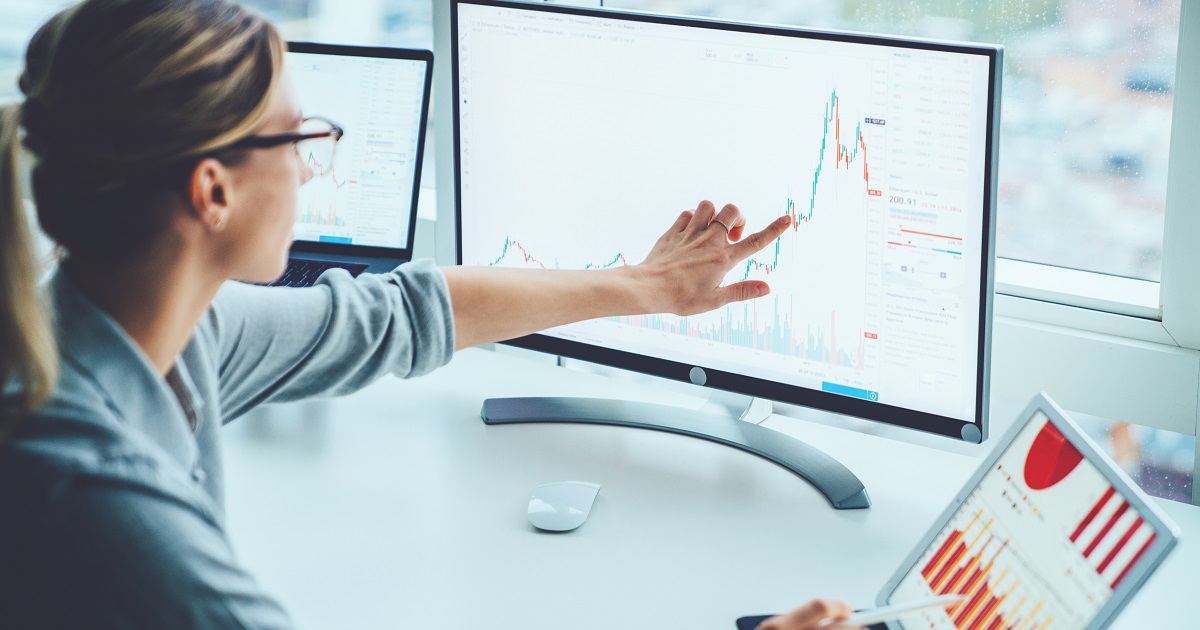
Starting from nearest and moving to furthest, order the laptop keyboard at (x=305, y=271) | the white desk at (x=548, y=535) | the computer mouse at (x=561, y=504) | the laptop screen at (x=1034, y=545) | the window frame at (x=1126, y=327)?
the laptop screen at (x=1034, y=545), the white desk at (x=548, y=535), the computer mouse at (x=561, y=504), the window frame at (x=1126, y=327), the laptop keyboard at (x=305, y=271)

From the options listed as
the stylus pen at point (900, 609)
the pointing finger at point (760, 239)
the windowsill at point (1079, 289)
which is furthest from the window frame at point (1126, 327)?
the stylus pen at point (900, 609)

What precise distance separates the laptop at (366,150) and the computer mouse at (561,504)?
51 centimetres

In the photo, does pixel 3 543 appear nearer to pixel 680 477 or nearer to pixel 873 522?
pixel 680 477

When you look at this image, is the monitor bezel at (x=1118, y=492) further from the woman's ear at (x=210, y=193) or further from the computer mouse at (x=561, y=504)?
the woman's ear at (x=210, y=193)

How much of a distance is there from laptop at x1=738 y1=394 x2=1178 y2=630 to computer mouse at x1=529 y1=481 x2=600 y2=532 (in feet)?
0.78

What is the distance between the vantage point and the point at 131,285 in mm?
798

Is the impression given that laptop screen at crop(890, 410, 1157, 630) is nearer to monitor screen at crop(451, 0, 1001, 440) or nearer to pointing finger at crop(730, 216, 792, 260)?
monitor screen at crop(451, 0, 1001, 440)

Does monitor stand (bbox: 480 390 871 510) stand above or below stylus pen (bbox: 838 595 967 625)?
above

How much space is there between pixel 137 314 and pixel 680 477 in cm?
64

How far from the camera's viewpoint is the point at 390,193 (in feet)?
5.09

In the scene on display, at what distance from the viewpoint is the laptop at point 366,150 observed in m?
1.53

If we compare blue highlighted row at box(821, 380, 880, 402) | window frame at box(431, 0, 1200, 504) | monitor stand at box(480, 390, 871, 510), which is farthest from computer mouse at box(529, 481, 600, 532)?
window frame at box(431, 0, 1200, 504)

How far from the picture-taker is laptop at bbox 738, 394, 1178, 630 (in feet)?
2.55

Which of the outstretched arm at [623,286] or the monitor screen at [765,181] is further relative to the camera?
the outstretched arm at [623,286]
